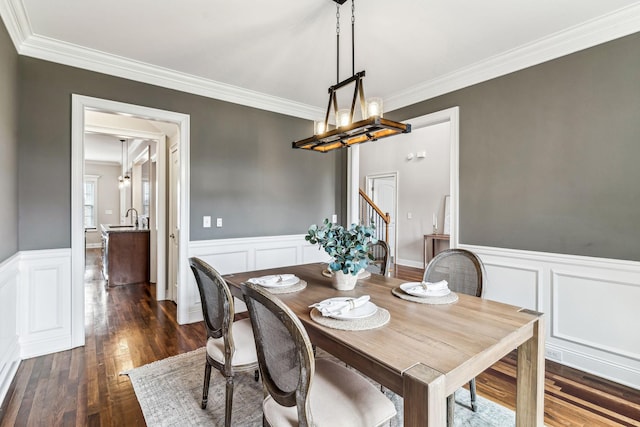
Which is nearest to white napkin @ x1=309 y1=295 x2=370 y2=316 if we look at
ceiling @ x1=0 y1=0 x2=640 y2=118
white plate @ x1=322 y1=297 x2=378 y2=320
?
white plate @ x1=322 y1=297 x2=378 y2=320

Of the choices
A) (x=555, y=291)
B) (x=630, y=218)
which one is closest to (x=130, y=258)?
(x=555, y=291)

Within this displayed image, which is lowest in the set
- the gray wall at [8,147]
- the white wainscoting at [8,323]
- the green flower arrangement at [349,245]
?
the white wainscoting at [8,323]

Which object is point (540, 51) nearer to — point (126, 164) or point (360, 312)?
point (360, 312)

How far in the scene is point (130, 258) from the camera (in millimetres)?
5051

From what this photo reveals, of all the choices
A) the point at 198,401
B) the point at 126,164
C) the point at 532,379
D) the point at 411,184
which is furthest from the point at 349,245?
the point at 126,164

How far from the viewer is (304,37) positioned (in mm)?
2541

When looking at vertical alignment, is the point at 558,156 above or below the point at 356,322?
above

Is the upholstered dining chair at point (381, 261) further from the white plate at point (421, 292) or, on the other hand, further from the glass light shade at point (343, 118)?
the glass light shade at point (343, 118)

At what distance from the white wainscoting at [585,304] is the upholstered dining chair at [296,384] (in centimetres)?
121

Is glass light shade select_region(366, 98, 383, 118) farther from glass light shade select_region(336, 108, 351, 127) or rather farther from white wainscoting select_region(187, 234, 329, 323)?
white wainscoting select_region(187, 234, 329, 323)

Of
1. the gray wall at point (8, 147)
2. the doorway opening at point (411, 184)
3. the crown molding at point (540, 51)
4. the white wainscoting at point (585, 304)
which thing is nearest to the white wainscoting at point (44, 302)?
the gray wall at point (8, 147)

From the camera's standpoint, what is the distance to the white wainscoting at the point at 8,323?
6.82 ft

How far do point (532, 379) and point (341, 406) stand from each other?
92 centimetres

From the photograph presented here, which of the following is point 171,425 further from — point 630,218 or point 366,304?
point 630,218
